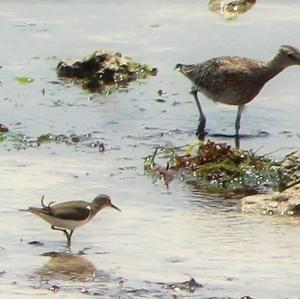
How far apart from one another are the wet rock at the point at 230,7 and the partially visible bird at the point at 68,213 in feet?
32.4

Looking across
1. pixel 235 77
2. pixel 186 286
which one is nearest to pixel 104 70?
pixel 235 77

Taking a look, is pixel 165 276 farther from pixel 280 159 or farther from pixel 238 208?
pixel 280 159

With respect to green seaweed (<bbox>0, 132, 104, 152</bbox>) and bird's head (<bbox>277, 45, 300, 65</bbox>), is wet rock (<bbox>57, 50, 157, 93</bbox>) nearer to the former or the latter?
bird's head (<bbox>277, 45, 300, 65</bbox>)

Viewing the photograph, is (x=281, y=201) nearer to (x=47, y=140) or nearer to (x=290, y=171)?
(x=290, y=171)

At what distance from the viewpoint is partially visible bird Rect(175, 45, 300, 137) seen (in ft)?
48.7

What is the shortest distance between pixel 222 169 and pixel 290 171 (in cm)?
82

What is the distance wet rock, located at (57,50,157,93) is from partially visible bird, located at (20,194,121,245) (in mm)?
5726

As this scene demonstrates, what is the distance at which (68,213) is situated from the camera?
10.6m

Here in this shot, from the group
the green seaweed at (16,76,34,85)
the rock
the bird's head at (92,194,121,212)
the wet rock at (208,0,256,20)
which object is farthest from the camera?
the wet rock at (208,0,256,20)

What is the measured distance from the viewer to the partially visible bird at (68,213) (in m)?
10.5

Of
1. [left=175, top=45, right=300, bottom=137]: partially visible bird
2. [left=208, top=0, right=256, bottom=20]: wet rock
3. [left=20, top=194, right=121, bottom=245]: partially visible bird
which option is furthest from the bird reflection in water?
[left=208, top=0, right=256, bottom=20]: wet rock

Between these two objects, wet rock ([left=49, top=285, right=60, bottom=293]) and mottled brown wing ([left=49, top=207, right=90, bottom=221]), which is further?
mottled brown wing ([left=49, top=207, right=90, bottom=221])

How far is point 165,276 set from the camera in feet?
31.6

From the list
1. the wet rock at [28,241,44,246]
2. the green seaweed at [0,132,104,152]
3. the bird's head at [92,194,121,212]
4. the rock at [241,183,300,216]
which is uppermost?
the bird's head at [92,194,121,212]
